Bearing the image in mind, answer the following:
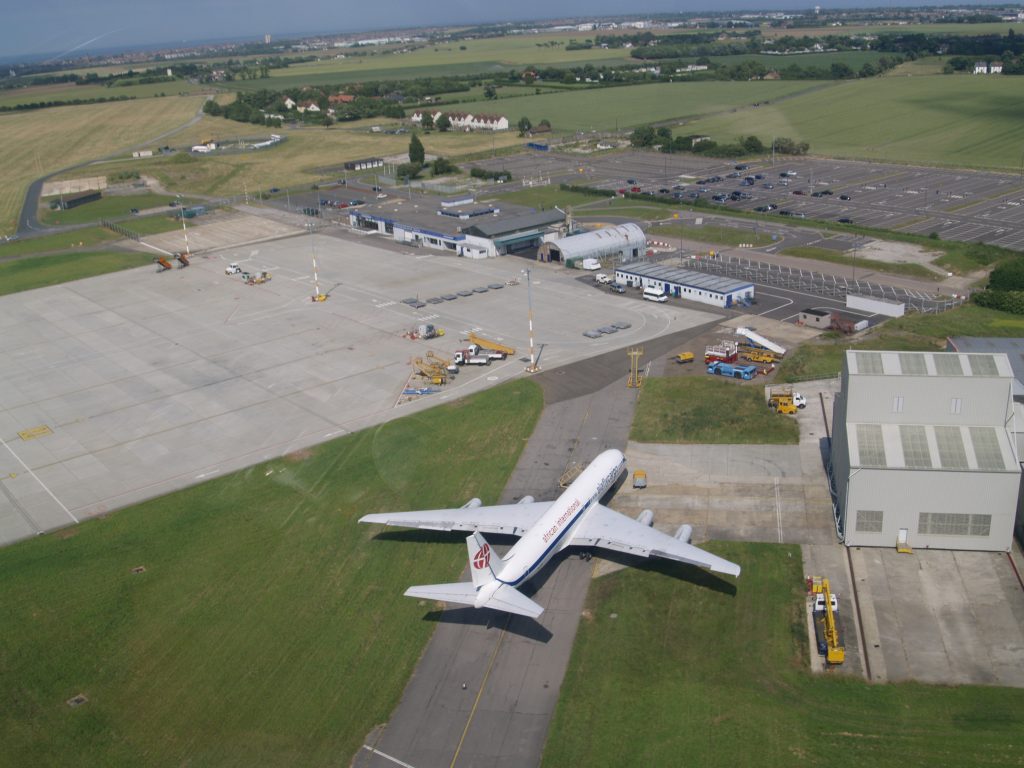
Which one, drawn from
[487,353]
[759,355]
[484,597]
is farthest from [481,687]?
[759,355]

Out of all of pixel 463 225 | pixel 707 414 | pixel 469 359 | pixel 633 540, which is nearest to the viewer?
pixel 633 540

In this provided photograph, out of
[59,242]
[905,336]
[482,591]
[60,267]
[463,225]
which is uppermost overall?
[482,591]

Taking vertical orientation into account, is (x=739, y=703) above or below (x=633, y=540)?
below

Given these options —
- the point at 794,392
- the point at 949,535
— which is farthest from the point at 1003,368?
the point at 794,392

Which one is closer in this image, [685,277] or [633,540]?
[633,540]

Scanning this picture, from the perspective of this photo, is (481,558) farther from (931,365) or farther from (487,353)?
(487,353)

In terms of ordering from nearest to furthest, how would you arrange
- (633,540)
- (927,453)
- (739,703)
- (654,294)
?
(739,703), (633,540), (927,453), (654,294)

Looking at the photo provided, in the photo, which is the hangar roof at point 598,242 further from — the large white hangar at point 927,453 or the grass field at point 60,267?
the grass field at point 60,267

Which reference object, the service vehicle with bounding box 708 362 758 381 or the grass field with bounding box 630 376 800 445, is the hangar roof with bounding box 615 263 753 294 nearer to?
the service vehicle with bounding box 708 362 758 381
